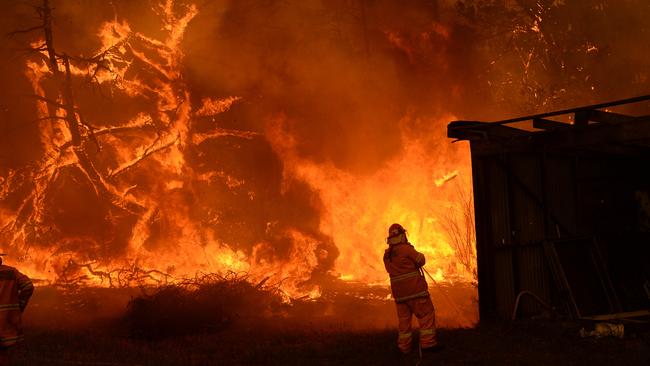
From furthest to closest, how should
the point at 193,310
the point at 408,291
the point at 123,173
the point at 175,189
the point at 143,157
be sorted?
the point at 123,173 < the point at 143,157 < the point at 175,189 < the point at 193,310 < the point at 408,291

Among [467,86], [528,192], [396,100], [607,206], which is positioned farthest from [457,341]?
[467,86]

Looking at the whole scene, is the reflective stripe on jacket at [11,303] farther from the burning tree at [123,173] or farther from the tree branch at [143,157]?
the tree branch at [143,157]

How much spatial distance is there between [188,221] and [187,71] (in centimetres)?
528

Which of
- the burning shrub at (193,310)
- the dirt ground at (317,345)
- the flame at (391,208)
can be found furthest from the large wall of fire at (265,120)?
the dirt ground at (317,345)

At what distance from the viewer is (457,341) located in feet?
26.3

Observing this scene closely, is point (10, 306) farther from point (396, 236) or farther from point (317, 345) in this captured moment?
point (396, 236)

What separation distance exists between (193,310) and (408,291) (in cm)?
548

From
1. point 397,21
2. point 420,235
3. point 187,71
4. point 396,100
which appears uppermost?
point 397,21

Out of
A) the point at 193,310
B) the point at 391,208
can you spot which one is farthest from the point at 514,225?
the point at 391,208

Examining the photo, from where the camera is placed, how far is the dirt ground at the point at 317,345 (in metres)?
7.24

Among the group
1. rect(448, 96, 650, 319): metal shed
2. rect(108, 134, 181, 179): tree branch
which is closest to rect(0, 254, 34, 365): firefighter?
rect(448, 96, 650, 319): metal shed

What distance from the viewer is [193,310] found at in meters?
11.2

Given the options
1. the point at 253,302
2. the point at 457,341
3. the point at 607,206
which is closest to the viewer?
the point at 457,341

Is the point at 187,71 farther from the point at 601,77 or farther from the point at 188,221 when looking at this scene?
the point at 601,77
